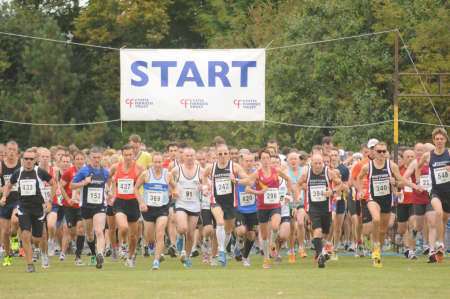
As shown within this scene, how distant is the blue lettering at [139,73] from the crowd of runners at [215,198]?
4635mm

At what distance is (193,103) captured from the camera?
29.5m

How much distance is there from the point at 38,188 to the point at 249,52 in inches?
382

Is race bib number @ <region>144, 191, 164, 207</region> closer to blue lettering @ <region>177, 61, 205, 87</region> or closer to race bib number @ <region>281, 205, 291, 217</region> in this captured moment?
race bib number @ <region>281, 205, 291, 217</region>

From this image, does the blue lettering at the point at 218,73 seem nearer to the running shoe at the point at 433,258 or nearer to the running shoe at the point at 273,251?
the running shoe at the point at 273,251

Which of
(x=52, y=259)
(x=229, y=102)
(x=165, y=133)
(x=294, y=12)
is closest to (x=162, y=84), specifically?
(x=229, y=102)

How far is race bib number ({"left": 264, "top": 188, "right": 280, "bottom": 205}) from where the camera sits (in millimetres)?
22344

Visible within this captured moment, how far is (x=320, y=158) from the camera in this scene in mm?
22312

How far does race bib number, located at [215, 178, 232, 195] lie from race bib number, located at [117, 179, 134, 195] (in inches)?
61.3

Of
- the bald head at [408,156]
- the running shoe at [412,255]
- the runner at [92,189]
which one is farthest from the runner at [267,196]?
the bald head at [408,156]

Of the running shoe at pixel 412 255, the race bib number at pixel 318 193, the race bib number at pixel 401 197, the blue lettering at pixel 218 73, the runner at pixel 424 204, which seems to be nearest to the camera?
the race bib number at pixel 318 193

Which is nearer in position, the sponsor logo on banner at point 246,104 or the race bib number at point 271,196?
the race bib number at point 271,196

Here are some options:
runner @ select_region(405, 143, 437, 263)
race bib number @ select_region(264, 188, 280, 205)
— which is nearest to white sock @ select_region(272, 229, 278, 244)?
race bib number @ select_region(264, 188, 280, 205)

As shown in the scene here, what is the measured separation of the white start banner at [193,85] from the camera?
1163 inches

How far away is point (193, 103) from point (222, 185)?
7.25m
